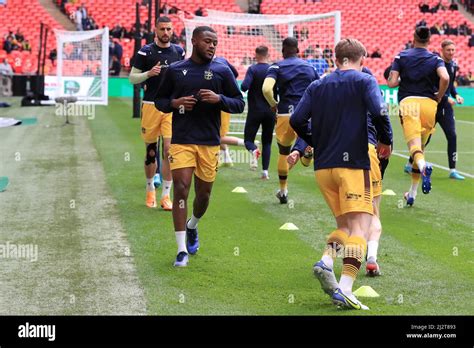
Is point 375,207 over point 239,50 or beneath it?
over

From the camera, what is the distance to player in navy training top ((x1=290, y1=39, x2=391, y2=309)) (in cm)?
741

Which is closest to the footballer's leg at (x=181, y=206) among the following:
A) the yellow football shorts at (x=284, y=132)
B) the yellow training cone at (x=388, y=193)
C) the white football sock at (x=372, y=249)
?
the white football sock at (x=372, y=249)

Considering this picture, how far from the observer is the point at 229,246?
10.1 meters

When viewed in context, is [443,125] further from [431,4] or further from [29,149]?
[431,4]

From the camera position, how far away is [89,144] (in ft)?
70.2

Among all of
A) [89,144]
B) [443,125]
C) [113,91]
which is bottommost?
[113,91]

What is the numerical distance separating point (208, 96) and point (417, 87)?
182 inches

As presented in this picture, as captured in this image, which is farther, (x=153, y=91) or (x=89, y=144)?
(x=89, y=144)

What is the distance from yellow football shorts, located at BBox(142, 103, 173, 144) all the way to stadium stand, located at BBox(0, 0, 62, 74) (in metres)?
31.0

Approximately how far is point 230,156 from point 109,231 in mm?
8409

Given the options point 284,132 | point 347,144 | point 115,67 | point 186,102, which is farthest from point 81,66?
point 347,144
